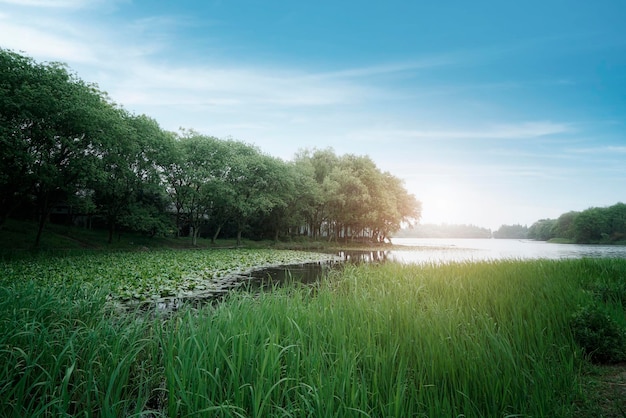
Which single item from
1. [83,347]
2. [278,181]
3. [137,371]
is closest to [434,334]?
[137,371]

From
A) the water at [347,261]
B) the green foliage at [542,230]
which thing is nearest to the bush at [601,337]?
the water at [347,261]

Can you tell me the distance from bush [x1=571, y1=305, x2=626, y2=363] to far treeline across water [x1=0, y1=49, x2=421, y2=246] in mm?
21387

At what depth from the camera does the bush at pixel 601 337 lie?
506 cm

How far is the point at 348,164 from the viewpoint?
174 feet

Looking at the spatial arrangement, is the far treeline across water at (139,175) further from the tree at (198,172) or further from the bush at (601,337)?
the bush at (601,337)

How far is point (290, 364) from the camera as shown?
369 centimetres

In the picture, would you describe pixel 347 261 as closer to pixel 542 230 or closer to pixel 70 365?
pixel 70 365

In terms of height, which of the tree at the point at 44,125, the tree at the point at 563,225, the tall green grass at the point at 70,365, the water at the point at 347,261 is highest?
the tree at the point at 44,125

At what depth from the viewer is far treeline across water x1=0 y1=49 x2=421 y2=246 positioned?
1775 centimetres

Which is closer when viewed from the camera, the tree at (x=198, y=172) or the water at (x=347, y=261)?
the water at (x=347, y=261)

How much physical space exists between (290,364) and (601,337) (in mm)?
4776

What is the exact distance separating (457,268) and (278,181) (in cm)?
2990

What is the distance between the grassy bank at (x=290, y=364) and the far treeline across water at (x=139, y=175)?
53.8 ft

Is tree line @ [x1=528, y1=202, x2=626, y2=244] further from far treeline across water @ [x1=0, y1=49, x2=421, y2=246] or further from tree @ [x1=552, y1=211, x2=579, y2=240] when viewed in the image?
far treeline across water @ [x1=0, y1=49, x2=421, y2=246]
